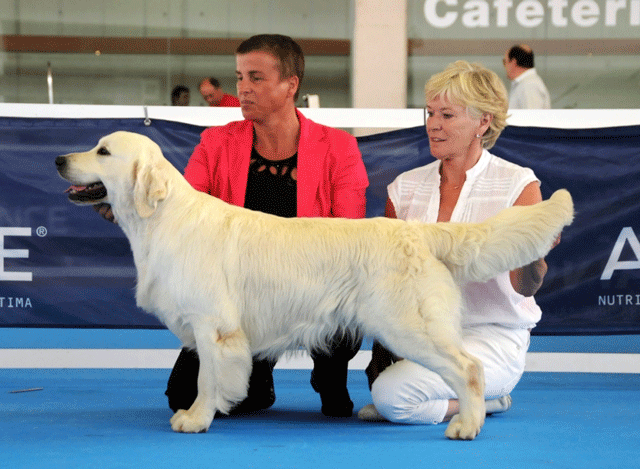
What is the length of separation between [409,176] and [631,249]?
1772mm

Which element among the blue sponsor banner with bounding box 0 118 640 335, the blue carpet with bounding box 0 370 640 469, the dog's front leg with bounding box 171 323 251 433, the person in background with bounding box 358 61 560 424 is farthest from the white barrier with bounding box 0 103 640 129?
the dog's front leg with bounding box 171 323 251 433

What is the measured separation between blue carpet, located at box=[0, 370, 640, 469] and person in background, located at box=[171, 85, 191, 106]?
4.81m

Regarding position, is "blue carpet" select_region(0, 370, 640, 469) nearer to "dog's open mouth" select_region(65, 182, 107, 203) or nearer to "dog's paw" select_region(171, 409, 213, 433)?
"dog's paw" select_region(171, 409, 213, 433)

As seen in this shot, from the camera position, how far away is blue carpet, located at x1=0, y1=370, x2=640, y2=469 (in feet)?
7.84

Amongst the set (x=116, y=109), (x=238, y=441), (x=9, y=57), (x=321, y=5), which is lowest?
(x=238, y=441)

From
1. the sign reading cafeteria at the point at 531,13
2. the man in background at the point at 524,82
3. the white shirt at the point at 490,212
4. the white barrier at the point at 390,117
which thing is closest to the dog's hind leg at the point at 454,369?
the white shirt at the point at 490,212

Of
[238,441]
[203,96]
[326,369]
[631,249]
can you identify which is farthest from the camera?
[203,96]

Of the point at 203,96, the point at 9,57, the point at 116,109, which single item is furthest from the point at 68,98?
the point at 116,109

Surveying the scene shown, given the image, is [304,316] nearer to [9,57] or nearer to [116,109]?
[116,109]

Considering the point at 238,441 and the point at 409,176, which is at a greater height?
the point at 409,176

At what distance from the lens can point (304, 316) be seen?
→ 2809 millimetres

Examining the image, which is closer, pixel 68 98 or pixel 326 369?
pixel 326 369

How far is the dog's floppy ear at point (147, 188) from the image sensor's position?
9.20 ft

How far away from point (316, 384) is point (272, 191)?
0.86 meters
